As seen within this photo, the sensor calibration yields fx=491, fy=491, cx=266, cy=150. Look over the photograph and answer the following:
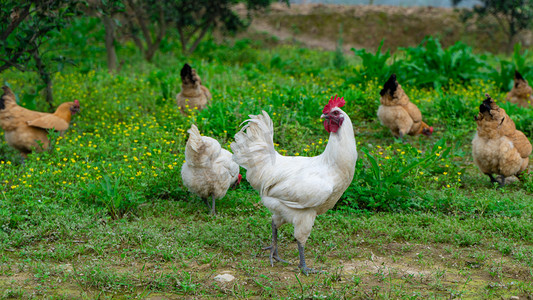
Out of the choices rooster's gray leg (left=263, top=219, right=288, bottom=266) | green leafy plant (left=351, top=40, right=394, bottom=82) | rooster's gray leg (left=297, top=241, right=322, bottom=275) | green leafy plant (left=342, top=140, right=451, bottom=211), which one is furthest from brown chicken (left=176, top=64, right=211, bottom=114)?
rooster's gray leg (left=297, top=241, right=322, bottom=275)

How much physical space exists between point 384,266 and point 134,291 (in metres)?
2.23

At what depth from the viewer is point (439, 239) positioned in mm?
5090

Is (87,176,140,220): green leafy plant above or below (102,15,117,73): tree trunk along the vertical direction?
below

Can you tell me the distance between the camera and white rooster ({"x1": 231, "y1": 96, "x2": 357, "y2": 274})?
4.21 m

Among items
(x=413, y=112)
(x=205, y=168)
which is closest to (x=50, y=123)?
(x=205, y=168)

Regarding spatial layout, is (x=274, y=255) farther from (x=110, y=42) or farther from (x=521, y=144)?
(x=110, y=42)

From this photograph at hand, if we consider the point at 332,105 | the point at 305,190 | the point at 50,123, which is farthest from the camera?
the point at 50,123

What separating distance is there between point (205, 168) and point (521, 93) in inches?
271

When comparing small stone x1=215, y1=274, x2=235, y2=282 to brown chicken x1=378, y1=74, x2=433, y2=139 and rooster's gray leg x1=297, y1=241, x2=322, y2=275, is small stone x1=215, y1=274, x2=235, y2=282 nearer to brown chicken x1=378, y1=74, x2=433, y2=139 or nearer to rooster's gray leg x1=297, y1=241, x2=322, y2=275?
rooster's gray leg x1=297, y1=241, x2=322, y2=275

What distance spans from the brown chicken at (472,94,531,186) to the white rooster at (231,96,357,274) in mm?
2962

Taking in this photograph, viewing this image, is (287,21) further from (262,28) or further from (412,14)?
(412,14)

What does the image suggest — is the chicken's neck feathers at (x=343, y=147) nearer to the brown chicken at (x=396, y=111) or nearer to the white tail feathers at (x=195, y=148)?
the white tail feathers at (x=195, y=148)

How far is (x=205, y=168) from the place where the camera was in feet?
19.0

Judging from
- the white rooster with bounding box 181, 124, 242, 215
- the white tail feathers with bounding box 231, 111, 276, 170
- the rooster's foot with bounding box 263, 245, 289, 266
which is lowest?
the rooster's foot with bounding box 263, 245, 289, 266
